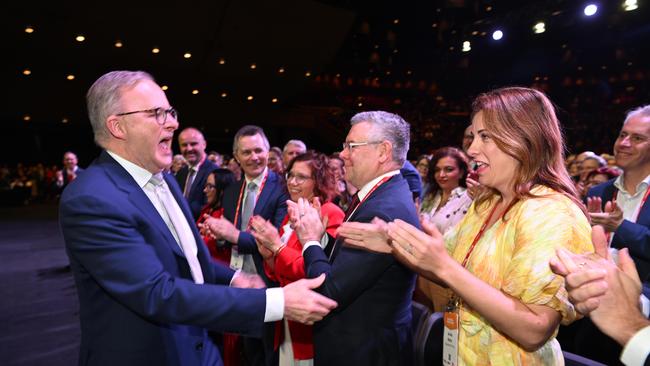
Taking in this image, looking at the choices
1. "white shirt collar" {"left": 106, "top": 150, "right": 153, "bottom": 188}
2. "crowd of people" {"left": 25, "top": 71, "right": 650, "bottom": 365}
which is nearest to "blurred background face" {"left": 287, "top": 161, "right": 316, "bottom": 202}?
"crowd of people" {"left": 25, "top": 71, "right": 650, "bottom": 365}

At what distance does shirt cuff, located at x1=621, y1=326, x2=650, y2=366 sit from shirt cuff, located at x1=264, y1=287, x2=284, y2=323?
97cm

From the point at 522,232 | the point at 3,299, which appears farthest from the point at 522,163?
the point at 3,299

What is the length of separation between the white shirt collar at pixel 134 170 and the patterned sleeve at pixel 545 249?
132 centimetres

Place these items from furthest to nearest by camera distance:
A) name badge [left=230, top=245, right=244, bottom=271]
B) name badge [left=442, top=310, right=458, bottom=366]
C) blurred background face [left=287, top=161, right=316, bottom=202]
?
name badge [left=230, top=245, right=244, bottom=271], blurred background face [left=287, top=161, right=316, bottom=202], name badge [left=442, top=310, right=458, bottom=366]

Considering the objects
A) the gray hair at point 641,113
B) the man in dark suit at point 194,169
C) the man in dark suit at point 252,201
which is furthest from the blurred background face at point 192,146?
the gray hair at point 641,113

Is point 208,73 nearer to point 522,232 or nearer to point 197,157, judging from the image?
point 197,157

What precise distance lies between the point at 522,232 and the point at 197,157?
14.3 ft

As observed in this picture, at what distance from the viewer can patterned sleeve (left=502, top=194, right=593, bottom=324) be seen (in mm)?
1207

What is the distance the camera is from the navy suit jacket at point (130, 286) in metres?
1.38

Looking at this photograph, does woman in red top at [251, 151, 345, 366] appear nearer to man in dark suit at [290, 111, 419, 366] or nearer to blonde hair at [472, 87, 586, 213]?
man in dark suit at [290, 111, 419, 366]

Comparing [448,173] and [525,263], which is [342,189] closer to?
[448,173]

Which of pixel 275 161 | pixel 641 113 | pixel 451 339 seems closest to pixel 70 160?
pixel 275 161

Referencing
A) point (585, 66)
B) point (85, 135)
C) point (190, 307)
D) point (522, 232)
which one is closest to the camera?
point (522, 232)

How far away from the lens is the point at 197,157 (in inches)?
200
